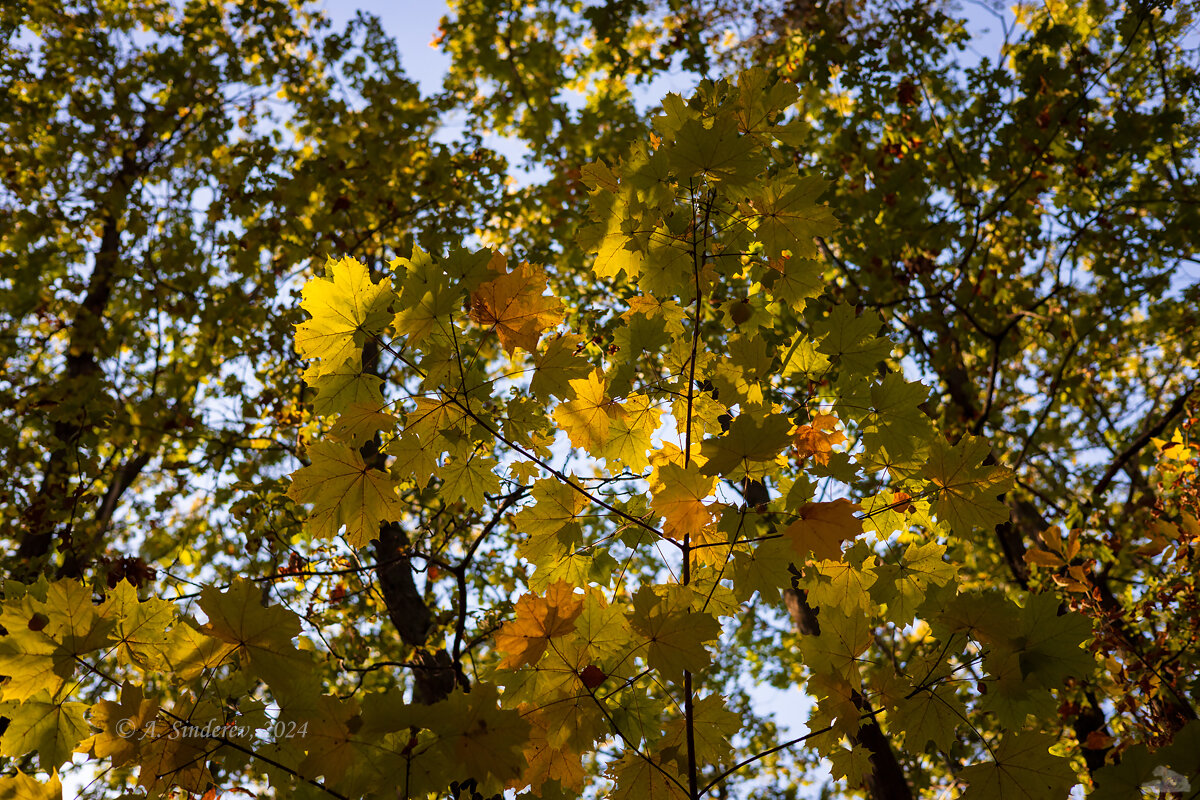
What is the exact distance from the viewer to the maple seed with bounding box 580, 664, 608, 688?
5.00 ft

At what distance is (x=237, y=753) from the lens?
1.49m

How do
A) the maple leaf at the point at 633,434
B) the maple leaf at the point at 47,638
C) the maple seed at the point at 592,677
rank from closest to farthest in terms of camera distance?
the maple leaf at the point at 47,638, the maple seed at the point at 592,677, the maple leaf at the point at 633,434

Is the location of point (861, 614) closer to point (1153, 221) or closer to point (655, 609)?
point (655, 609)

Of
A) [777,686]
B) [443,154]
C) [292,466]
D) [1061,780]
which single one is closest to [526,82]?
[443,154]

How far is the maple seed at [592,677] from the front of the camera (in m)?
1.52

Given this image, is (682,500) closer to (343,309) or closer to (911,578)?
(911,578)

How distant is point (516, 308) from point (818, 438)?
0.85m

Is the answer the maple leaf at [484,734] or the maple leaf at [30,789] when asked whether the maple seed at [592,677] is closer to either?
the maple leaf at [484,734]

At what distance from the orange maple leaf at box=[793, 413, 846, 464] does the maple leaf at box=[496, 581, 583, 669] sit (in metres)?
0.72

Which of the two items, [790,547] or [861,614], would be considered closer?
[790,547]

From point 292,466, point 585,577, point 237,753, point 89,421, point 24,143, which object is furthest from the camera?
point 24,143

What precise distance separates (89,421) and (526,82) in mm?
4469

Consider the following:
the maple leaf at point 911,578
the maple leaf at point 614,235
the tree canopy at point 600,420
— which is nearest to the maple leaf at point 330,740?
the tree canopy at point 600,420

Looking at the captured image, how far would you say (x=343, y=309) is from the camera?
1.63 meters
